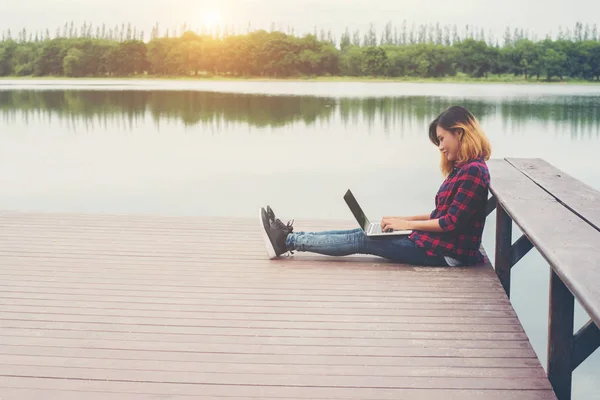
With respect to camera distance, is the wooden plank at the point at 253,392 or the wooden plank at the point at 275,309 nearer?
the wooden plank at the point at 253,392

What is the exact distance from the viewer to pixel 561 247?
8.08ft

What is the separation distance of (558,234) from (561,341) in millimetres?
397

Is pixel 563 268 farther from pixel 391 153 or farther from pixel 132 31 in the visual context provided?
pixel 132 31

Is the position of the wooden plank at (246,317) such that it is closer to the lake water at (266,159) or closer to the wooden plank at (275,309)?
the wooden plank at (275,309)

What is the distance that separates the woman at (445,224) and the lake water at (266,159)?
1.02m

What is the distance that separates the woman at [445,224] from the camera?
3584mm

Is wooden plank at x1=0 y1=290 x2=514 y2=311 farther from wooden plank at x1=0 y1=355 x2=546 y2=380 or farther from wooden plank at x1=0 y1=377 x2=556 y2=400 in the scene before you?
wooden plank at x1=0 y1=377 x2=556 y2=400

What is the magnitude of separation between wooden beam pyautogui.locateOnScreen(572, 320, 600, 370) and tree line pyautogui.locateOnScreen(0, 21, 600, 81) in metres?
53.8

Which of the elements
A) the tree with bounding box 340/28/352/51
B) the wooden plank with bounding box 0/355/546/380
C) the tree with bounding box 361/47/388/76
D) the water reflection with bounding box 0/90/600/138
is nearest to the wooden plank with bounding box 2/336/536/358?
the wooden plank with bounding box 0/355/546/380

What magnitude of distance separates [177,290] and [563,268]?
6.33ft

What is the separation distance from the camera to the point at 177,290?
139 inches

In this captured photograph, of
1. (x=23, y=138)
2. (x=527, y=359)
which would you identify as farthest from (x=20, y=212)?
(x=23, y=138)

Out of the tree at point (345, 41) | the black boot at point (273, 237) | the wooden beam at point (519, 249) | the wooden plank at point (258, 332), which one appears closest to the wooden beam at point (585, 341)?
the wooden plank at point (258, 332)

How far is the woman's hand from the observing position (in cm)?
373
